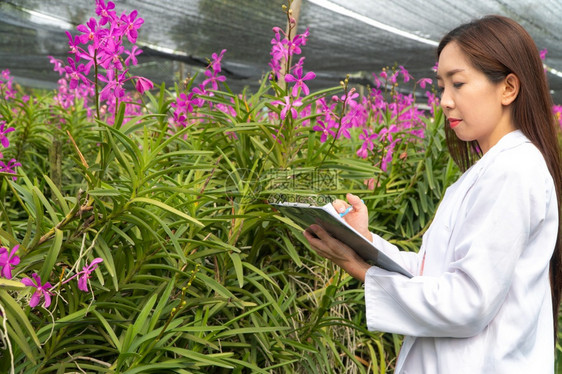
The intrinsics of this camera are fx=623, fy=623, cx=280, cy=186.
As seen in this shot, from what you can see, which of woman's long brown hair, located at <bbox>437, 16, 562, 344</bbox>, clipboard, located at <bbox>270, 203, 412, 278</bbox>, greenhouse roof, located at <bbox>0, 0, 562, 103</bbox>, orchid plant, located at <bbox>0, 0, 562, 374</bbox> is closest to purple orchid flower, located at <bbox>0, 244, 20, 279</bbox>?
orchid plant, located at <bbox>0, 0, 562, 374</bbox>

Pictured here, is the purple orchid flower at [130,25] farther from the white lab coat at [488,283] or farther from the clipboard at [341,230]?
the white lab coat at [488,283]

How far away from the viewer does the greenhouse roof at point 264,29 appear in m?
6.34

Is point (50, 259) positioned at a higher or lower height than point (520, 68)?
lower

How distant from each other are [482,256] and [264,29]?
629cm

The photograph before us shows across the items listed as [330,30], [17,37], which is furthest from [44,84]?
[330,30]

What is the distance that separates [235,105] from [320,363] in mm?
883

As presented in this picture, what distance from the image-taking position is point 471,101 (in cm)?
122

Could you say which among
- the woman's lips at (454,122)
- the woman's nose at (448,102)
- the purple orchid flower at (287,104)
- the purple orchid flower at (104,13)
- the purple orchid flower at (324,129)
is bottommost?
the purple orchid flower at (324,129)

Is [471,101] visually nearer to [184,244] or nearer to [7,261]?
[184,244]

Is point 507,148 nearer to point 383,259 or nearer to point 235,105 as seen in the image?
point 383,259

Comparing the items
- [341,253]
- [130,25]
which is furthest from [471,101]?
[130,25]

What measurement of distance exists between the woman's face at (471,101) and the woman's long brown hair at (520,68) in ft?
0.05

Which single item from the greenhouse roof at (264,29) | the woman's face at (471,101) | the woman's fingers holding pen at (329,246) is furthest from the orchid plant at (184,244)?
the greenhouse roof at (264,29)

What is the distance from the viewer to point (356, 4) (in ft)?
20.6
